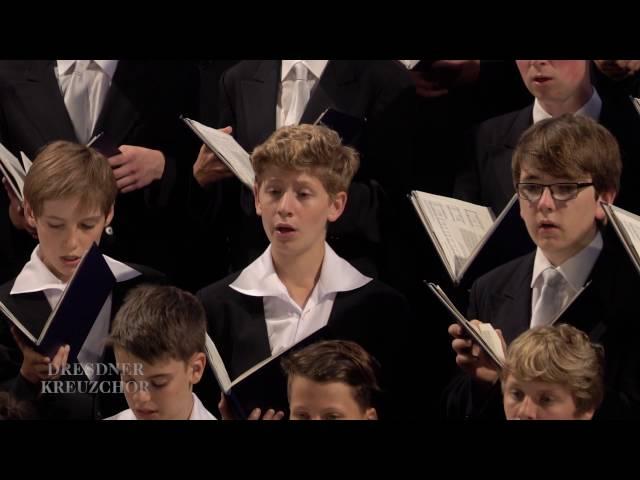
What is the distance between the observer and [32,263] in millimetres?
4523

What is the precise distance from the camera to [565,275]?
14.5 feet

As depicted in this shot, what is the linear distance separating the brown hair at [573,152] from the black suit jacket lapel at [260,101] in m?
0.77

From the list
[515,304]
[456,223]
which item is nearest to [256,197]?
[456,223]

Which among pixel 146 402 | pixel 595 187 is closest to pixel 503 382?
pixel 595 187

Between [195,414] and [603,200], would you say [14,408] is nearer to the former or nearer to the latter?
[195,414]

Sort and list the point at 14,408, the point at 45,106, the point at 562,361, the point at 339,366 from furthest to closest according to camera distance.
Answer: the point at 45,106
the point at 14,408
the point at 339,366
the point at 562,361

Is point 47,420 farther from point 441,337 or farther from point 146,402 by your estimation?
point 441,337

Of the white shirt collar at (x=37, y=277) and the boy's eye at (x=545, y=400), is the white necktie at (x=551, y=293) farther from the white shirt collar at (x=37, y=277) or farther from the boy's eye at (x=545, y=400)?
the white shirt collar at (x=37, y=277)

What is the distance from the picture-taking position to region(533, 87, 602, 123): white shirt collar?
14.8 ft

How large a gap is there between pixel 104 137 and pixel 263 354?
0.84m

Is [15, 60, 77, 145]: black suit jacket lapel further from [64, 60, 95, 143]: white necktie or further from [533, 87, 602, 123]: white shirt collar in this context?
[533, 87, 602, 123]: white shirt collar

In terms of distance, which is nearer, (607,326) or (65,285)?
(607,326)

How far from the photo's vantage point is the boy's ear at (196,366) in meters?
4.41

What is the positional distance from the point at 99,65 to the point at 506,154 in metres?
1.31
